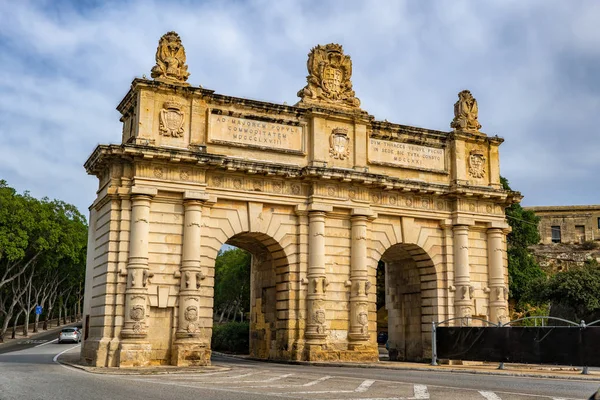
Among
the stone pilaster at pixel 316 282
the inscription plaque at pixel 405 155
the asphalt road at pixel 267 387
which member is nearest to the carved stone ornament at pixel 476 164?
the inscription plaque at pixel 405 155

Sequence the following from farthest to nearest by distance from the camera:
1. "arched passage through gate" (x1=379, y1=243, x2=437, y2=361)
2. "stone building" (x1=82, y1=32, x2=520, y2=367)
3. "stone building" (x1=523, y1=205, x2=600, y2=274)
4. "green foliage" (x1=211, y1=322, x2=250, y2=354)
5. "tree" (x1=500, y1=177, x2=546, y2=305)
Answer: "stone building" (x1=523, y1=205, x2=600, y2=274) → "tree" (x1=500, y1=177, x2=546, y2=305) → "green foliage" (x1=211, y1=322, x2=250, y2=354) → "arched passage through gate" (x1=379, y1=243, x2=437, y2=361) → "stone building" (x1=82, y1=32, x2=520, y2=367)

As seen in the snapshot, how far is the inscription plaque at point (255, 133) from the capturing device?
25.8 meters

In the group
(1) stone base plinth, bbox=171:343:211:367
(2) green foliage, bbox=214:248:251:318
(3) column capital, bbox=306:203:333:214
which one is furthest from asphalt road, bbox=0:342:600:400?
(2) green foliage, bbox=214:248:251:318

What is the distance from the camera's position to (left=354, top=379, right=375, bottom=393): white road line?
45.6 ft

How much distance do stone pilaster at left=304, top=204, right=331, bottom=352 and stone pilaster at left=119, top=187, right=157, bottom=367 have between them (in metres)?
6.39

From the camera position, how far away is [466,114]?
3131 cm

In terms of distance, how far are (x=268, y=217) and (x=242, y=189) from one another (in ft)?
5.18

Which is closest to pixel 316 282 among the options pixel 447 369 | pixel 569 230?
pixel 447 369

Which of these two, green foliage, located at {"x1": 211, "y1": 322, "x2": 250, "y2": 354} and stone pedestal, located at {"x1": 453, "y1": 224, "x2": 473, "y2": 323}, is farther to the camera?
green foliage, located at {"x1": 211, "y1": 322, "x2": 250, "y2": 354}

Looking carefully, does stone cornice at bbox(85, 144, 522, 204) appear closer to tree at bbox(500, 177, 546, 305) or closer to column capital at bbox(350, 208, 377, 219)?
column capital at bbox(350, 208, 377, 219)

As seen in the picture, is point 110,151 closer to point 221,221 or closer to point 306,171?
point 221,221

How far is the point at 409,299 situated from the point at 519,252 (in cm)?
1908

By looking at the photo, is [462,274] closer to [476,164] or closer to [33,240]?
[476,164]

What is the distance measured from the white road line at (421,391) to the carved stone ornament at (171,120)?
14.2m
